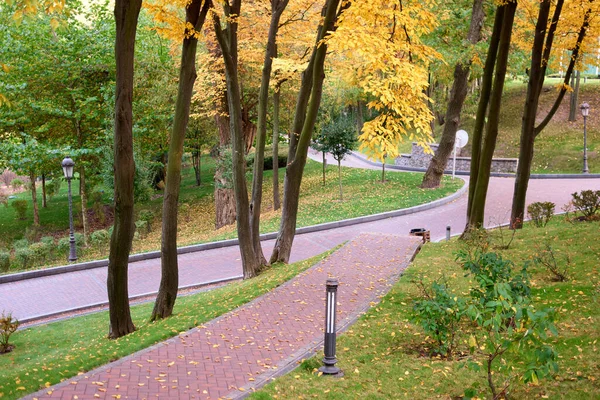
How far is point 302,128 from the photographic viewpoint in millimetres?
14109

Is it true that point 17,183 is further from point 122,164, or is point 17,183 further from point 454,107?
point 122,164

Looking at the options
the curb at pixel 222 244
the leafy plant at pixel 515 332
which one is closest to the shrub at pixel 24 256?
the curb at pixel 222 244

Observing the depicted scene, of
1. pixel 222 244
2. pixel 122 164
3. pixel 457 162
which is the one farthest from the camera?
pixel 457 162

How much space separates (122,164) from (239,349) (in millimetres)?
3550

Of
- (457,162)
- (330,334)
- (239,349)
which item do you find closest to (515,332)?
(330,334)

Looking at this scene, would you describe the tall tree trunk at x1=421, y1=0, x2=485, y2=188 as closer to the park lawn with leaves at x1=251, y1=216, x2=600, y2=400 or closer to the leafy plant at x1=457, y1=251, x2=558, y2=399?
the park lawn with leaves at x1=251, y1=216, x2=600, y2=400

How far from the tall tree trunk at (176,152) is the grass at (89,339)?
0.51 metres

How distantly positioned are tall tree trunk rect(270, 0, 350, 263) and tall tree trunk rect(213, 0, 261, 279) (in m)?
0.75

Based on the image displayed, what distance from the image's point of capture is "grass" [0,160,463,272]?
23.3 meters

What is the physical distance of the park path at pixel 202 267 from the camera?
15164 millimetres

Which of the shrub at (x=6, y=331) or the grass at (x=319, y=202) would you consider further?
the grass at (x=319, y=202)

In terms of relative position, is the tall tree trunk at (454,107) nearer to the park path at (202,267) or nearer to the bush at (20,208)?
the park path at (202,267)

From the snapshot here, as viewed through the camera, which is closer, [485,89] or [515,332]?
[515,332]

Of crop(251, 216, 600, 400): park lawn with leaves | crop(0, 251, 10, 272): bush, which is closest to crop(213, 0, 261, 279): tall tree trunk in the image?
crop(251, 216, 600, 400): park lawn with leaves
